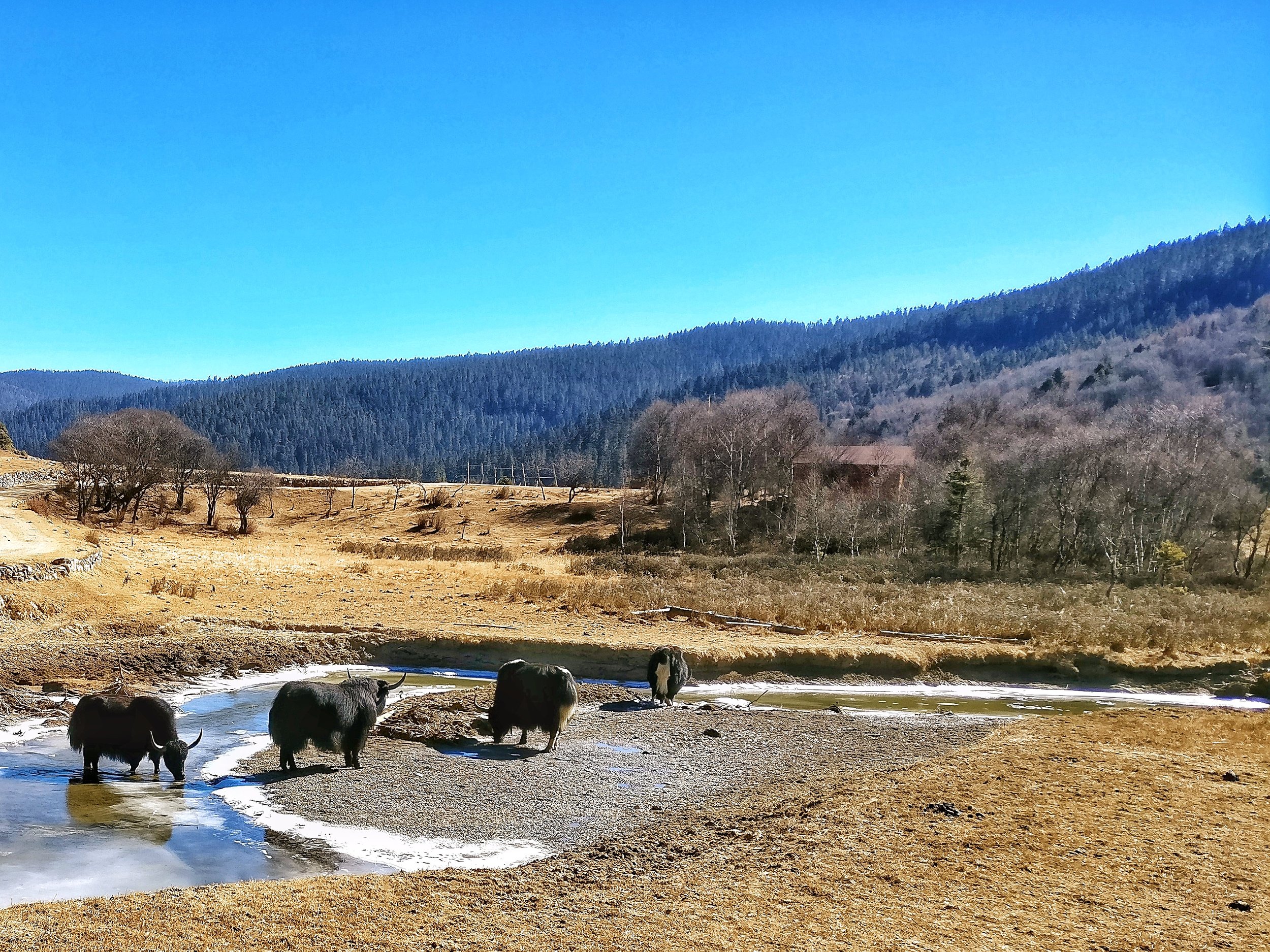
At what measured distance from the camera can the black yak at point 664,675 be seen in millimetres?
17031

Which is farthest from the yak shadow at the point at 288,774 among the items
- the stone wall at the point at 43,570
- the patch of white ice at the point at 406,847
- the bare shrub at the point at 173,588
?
the bare shrub at the point at 173,588

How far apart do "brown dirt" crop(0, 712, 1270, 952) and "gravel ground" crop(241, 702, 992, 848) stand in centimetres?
101

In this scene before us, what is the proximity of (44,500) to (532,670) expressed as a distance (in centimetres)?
4887

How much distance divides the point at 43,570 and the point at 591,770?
732 inches

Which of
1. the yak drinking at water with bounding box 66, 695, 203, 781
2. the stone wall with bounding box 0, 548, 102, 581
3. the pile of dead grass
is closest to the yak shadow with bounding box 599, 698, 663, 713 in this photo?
the yak drinking at water with bounding box 66, 695, 203, 781

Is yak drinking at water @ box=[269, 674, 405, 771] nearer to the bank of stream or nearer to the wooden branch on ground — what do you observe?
the bank of stream

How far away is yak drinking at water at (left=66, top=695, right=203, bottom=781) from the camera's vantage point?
11281 millimetres

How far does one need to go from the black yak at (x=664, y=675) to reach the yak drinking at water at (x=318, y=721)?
657 centimetres

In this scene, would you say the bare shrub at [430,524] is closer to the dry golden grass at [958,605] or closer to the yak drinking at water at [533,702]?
the dry golden grass at [958,605]


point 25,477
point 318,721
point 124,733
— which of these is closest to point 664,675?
point 318,721

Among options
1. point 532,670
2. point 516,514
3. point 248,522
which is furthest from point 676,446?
point 532,670

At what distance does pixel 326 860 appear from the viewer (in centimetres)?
859

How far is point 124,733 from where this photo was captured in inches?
449

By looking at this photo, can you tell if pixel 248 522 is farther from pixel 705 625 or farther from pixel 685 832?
pixel 685 832
